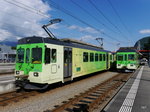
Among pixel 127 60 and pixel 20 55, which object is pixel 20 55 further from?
pixel 127 60

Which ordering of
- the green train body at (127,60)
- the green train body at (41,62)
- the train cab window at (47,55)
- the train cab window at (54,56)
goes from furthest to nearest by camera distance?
the green train body at (127,60) < the train cab window at (54,56) < the train cab window at (47,55) < the green train body at (41,62)

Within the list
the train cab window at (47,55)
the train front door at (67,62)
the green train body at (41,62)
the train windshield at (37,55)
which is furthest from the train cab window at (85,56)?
the train windshield at (37,55)

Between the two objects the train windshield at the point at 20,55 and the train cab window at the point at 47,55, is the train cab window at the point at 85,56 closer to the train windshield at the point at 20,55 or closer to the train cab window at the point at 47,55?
the train cab window at the point at 47,55

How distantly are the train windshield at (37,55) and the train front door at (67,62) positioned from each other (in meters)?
2.25

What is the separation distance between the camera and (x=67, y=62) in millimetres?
9891

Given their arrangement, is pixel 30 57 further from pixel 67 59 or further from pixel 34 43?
pixel 67 59

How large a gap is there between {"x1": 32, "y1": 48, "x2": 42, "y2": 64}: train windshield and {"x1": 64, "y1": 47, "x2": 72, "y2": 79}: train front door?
7.38ft

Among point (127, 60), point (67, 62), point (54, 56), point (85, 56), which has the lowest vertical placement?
point (67, 62)

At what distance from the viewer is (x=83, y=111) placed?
199 inches

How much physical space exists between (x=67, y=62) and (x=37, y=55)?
2578 mm

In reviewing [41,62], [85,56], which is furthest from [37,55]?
[85,56]

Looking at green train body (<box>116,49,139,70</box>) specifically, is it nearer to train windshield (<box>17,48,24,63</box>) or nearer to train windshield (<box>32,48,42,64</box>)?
train windshield (<box>32,48,42,64</box>)

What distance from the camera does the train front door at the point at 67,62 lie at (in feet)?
31.7

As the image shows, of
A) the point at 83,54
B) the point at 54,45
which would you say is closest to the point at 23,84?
the point at 54,45
